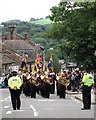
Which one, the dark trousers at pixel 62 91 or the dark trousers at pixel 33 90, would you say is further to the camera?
the dark trousers at pixel 33 90

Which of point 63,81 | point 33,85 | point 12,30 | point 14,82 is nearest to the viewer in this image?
point 14,82

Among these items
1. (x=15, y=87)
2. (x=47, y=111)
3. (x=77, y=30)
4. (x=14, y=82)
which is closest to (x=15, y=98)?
(x=15, y=87)

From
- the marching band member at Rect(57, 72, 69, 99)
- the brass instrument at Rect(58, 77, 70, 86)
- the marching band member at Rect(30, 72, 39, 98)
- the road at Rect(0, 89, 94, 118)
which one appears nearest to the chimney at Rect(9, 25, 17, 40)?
the marching band member at Rect(30, 72, 39, 98)

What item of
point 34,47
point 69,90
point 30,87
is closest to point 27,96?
point 30,87

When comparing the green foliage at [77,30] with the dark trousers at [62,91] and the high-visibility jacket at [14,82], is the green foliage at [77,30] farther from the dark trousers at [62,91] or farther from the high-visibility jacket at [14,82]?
the high-visibility jacket at [14,82]

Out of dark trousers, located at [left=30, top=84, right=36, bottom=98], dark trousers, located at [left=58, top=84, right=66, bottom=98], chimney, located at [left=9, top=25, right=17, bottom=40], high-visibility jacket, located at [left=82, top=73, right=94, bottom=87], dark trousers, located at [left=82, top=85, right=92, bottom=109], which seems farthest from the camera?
chimney, located at [left=9, top=25, right=17, bottom=40]

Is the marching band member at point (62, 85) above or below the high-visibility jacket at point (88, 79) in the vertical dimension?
below

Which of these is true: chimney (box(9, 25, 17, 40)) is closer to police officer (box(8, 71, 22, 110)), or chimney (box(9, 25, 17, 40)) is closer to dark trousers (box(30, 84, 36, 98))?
dark trousers (box(30, 84, 36, 98))

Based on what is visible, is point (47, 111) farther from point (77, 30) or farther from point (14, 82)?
point (77, 30)

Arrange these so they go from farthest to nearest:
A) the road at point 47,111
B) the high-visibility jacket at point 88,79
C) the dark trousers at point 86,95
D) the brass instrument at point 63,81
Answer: the brass instrument at point 63,81 < the dark trousers at point 86,95 < the high-visibility jacket at point 88,79 < the road at point 47,111

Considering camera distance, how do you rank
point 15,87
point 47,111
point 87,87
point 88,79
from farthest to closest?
point 87,87 < point 88,79 < point 15,87 < point 47,111

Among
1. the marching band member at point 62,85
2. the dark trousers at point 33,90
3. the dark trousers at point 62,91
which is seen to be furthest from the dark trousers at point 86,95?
the dark trousers at point 33,90

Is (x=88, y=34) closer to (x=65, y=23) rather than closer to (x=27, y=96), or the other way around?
(x=65, y=23)

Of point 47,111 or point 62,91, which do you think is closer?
point 47,111
